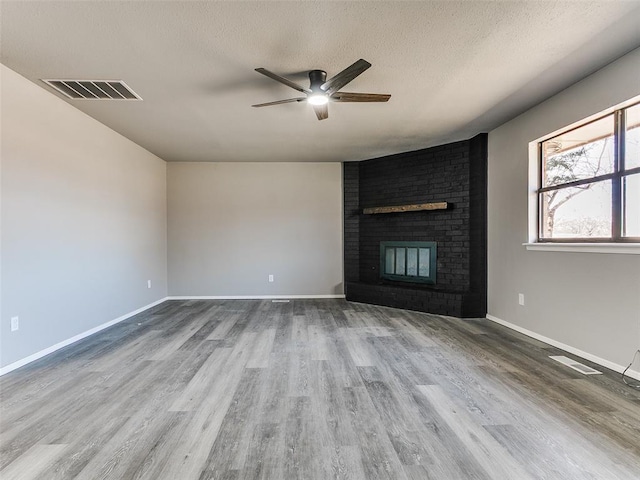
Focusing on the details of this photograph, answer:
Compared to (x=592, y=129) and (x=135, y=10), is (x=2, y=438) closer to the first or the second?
(x=135, y=10)

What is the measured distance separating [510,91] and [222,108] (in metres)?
2.78

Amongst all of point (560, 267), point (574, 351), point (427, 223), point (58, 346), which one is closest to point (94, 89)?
point (58, 346)

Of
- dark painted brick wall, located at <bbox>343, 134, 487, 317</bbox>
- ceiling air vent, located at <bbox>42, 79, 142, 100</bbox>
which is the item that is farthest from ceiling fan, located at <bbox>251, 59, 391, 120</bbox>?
dark painted brick wall, located at <bbox>343, 134, 487, 317</bbox>

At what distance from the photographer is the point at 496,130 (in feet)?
12.1

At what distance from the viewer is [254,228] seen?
517 centimetres

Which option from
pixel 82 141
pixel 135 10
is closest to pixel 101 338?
pixel 82 141

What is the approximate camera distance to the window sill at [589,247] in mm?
2159

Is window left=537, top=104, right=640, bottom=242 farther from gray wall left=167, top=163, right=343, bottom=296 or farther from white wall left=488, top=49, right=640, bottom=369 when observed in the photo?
gray wall left=167, top=163, right=343, bottom=296

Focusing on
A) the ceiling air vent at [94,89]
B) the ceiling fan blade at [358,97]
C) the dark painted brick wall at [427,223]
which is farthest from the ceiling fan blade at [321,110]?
the dark painted brick wall at [427,223]

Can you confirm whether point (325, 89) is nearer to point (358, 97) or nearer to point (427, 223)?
point (358, 97)

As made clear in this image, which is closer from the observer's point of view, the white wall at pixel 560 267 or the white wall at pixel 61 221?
the white wall at pixel 560 267

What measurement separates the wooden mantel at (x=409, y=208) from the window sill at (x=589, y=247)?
4.09ft

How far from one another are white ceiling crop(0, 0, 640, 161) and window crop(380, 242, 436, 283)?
1956 mm

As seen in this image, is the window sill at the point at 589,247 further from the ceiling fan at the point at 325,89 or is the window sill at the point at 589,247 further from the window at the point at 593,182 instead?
the ceiling fan at the point at 325,89
